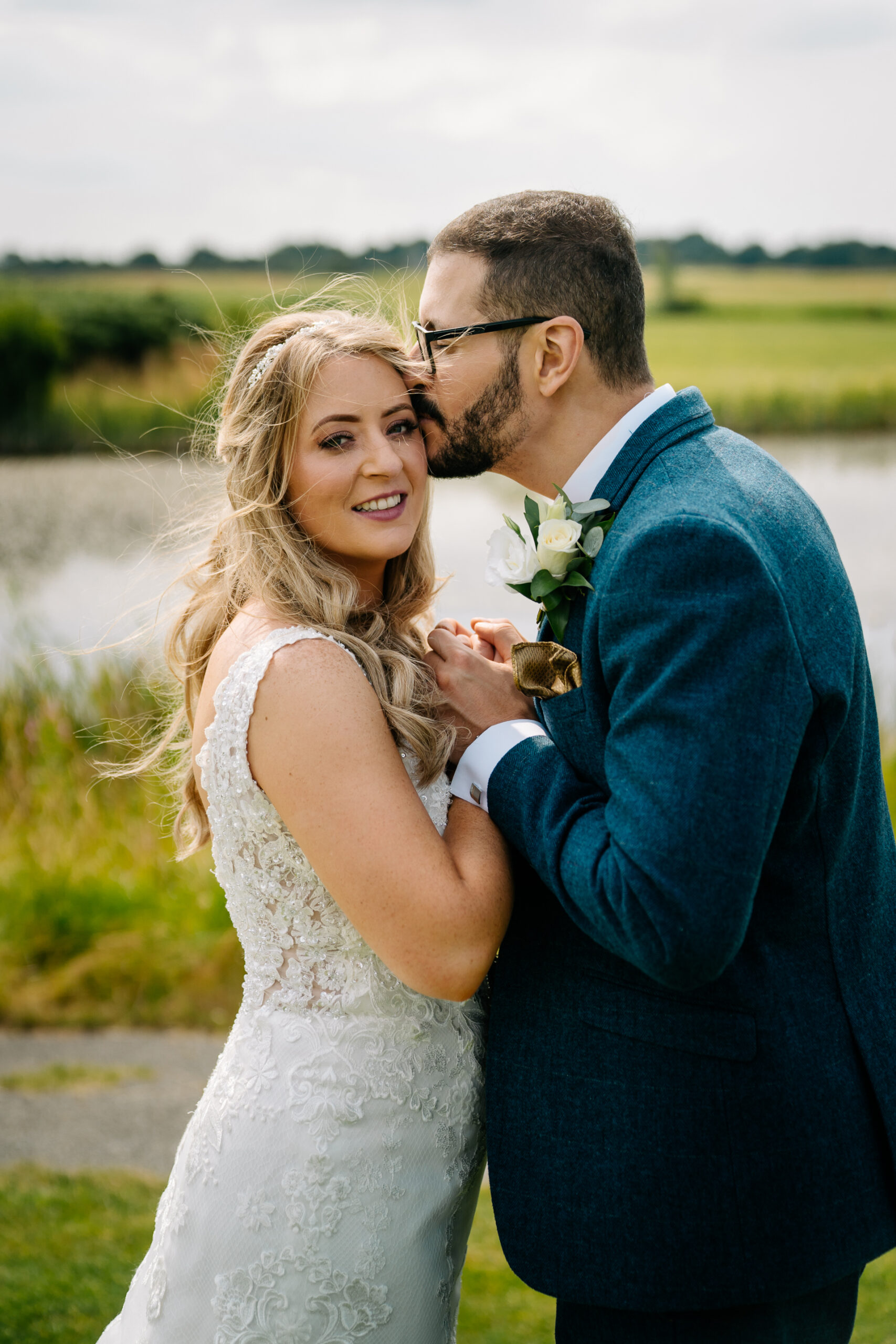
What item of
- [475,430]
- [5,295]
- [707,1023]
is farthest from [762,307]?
[707,1023]

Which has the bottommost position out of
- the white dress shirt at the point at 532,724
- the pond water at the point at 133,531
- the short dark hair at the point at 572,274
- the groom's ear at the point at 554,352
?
the pond water at the point at 133,531

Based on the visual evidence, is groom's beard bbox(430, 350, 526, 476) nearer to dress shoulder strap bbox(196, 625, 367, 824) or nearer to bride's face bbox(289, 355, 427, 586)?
bride's face bbox(289, 355, 427, 586)

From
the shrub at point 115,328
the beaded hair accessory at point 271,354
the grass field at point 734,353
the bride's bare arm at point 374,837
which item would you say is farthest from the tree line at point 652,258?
the bride's bare arm at point 374,837

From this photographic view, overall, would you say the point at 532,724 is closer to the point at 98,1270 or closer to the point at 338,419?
the point at 338,419

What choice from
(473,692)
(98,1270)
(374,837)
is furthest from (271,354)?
(98,1270)

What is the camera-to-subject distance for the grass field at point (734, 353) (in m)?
8.32

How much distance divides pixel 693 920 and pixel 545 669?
60cm

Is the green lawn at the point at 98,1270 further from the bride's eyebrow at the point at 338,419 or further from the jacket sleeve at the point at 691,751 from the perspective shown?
the bride's eyebrow at the point at 338,419

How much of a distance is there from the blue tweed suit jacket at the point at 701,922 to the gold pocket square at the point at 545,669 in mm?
31

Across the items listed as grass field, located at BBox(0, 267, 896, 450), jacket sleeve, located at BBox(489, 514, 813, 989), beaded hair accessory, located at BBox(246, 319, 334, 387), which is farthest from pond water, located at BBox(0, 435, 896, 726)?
jacket sleeve, located at BBox(489, 514, 813, 989)

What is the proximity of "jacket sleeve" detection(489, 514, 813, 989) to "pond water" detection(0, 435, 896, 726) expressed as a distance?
603 centimetres

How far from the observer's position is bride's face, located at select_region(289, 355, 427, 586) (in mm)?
2436

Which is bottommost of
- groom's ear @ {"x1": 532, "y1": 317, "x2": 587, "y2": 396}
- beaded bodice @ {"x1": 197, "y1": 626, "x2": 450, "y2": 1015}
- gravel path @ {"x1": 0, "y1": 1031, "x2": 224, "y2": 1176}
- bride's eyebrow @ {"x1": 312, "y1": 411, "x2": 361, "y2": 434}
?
gravel path @ {"x1": 0, "y1": 1031, "x2": 224, "y2": 1176}

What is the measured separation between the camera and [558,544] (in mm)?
1999
